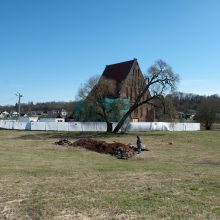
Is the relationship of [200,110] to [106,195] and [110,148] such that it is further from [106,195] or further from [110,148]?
[106,195]

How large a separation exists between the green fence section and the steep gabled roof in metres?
21.4

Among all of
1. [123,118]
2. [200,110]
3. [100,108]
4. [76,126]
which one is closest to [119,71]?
[200,110]

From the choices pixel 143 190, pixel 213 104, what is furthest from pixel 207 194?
pixel 213 104


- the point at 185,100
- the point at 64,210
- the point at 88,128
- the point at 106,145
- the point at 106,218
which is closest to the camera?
the point at 106,218

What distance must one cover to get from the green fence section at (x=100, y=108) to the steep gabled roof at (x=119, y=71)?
21380mm

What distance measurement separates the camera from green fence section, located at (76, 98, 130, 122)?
170ft

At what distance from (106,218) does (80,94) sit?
46.1m

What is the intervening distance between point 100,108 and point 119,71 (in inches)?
1184

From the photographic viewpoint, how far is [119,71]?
8119cm

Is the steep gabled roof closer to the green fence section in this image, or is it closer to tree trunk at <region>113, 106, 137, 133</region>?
the green fence section

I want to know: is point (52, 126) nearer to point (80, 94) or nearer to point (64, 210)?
point (80, 94)

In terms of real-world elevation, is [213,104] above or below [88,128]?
above

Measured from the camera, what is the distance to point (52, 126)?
2516 inches

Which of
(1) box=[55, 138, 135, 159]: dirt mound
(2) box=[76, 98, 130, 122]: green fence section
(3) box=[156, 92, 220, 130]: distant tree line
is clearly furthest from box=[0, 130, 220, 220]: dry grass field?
(3) box=[156, 92, 220, 130]: distant tree line
